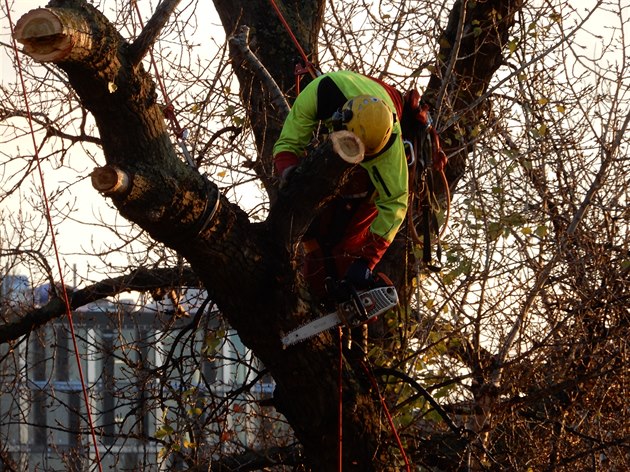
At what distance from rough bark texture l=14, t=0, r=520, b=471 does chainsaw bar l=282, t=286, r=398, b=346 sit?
5cm

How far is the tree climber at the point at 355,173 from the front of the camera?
16.8 ft

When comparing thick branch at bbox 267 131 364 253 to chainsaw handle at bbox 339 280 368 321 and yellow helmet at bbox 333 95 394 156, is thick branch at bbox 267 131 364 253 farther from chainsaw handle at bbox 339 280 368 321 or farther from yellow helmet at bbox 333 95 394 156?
chainsaw handle at bbox 339 280 368 321

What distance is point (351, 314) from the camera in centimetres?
538

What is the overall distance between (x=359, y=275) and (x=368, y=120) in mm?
851

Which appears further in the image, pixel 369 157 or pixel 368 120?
pixel 369 157

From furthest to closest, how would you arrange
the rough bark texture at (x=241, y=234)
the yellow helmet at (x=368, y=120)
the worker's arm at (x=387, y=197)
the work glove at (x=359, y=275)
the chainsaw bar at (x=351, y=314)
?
the work glove at (x=359, y=275) → the worker's arm at (x=387, y=197) → the chainsaw bar at (x=351, y=314) → the yellow helmet at (x=368, y=120) → the rough bark texture at (x=241, y=234)

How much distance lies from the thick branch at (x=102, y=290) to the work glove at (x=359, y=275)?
240 cm

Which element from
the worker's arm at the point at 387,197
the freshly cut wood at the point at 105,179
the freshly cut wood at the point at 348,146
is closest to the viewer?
→ the freshly cut wood at the point at 105,179

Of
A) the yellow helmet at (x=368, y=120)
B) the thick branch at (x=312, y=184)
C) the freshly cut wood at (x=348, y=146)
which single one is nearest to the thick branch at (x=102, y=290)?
the thick branch at (x=312, y=184)

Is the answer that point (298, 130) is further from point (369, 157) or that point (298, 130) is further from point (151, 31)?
point (151, 31)

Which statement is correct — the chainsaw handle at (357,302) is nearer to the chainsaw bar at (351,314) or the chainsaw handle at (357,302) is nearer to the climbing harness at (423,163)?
the chainsaw bar at (351,314)

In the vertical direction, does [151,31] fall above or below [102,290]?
below

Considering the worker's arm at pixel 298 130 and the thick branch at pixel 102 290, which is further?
the thick branch at pixel 102 290

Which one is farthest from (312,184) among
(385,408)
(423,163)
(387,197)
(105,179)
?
(385,408)
